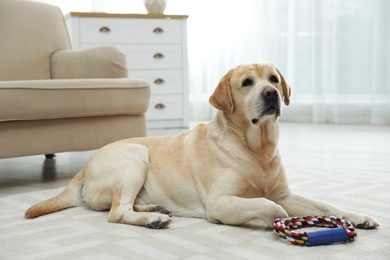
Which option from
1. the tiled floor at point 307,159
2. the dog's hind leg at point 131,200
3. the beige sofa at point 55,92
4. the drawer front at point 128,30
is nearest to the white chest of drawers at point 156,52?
the drawer front at point 128,30

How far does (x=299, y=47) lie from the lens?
5.98m

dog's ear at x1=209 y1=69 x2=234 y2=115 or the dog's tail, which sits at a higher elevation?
dog's ear at x1=209 y1=69 x2=234 y2=115

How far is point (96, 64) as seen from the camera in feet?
10.8

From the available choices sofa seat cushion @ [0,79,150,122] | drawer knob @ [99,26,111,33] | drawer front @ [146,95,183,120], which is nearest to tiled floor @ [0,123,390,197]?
drawer front @ [146,95,183,120]

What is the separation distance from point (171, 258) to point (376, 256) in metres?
0.61

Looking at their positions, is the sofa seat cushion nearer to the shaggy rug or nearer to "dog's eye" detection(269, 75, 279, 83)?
the shaggy rug

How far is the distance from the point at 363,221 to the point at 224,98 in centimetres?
68

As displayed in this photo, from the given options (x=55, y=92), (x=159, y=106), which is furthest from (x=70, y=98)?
(x=159, y=106)

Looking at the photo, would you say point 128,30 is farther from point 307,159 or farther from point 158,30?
point 307,159

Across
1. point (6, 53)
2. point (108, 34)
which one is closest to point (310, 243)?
point (6, 53)

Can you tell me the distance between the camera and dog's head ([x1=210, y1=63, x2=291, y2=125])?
1.87 meters

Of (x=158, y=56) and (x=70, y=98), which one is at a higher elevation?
(x=158, y=56)

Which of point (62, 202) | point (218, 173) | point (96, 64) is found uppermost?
point (96, 64)

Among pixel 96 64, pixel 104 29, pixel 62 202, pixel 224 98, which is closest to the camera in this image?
pixel 224 98
